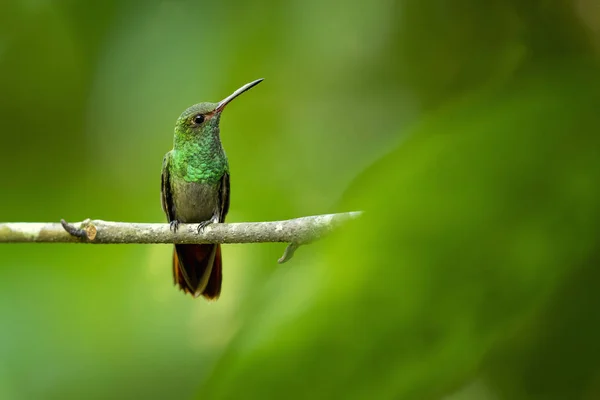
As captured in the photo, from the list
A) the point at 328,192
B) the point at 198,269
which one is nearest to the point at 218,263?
the point at 198,269

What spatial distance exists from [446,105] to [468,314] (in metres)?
0.08

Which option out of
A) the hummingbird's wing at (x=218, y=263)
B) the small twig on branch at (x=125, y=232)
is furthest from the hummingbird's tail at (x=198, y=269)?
the small twig on branch at (x=125, y=232)

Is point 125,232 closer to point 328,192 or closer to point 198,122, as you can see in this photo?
point 328,192

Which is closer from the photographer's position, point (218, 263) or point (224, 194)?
point (218, 263)

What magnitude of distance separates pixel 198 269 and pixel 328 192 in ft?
2.14

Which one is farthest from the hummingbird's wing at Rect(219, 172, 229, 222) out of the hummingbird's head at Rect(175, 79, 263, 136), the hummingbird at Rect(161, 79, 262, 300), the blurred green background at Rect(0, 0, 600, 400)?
the blurred green background at Rect(0, 0, 600, 400)

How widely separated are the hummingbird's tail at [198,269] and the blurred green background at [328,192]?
1.8 inches

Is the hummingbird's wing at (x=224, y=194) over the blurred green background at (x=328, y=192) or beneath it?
over

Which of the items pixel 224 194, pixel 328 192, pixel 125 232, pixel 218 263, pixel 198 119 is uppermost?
pixel 198 119

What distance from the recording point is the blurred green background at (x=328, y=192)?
0.14m

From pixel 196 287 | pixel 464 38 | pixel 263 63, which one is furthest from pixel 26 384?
pixel 464 38

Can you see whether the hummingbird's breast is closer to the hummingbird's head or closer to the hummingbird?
the hummingbird

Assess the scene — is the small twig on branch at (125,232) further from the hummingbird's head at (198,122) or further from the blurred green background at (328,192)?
the hummingbird's head at (198,122)

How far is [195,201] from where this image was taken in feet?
4.96
